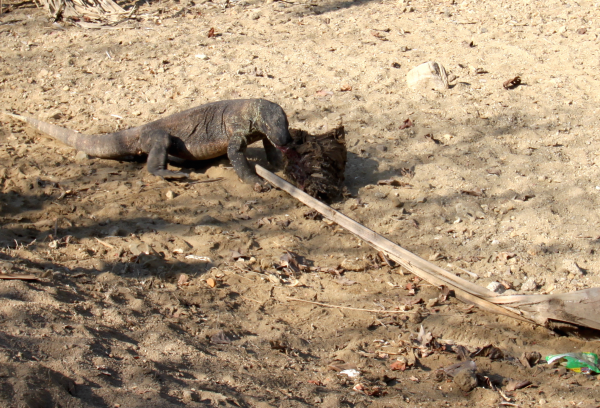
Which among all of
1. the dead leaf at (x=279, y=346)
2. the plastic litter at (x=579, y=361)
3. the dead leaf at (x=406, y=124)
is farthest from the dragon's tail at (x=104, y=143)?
the plastic litter at (x=579, y=361)

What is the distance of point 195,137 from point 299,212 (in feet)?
5.78

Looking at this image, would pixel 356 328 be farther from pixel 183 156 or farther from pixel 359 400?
pixel 183 156

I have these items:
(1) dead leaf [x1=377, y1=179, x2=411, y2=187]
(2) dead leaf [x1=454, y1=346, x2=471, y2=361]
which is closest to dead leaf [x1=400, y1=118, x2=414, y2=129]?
(1) dead leaf [x1=377, y1=179, x2=411, y2=187]

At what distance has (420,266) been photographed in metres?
4.59

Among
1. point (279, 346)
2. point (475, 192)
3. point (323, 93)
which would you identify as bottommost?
point (279, 346)

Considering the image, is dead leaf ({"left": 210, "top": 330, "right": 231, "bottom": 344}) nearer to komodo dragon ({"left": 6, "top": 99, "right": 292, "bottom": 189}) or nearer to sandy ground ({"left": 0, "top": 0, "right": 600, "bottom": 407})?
sandy ground ({"left": 0, "top": 0, "right": 600, "bottom": 407})

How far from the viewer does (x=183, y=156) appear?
6.83 meters

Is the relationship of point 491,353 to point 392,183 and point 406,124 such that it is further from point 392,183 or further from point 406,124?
point 406,124

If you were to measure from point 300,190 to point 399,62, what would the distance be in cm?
383

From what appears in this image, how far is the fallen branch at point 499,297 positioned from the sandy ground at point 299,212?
12 centimetres

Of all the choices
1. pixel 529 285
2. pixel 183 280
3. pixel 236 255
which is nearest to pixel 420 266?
pixel 529 285

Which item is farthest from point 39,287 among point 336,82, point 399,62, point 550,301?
point 399,62

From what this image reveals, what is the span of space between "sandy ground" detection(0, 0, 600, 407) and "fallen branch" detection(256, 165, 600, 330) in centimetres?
12

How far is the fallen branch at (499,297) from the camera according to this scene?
3740mm
